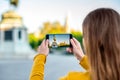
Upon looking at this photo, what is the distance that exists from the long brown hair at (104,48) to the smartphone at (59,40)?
0.15 metres

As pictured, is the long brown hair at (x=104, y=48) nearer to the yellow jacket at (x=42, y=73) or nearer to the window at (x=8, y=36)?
the yellow jacket at (x=42, y=73)

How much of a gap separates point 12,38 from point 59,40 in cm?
1306

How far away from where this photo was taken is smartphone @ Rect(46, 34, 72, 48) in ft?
3.33

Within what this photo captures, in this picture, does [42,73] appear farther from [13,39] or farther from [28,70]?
[13,39]

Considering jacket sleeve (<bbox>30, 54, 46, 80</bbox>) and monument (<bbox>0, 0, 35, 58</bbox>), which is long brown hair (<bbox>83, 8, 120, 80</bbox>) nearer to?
jacket sleeve (<bbox>30, 54, 46, 80</bbox>)

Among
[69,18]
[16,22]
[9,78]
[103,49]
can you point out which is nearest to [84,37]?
[103,49]

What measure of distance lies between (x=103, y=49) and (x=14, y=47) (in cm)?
1309

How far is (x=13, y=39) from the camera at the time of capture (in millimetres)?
13922

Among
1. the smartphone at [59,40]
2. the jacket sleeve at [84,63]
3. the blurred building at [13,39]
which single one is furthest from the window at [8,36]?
the jacket sleeve at [84,63]

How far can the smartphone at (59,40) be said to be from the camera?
3.33 ft

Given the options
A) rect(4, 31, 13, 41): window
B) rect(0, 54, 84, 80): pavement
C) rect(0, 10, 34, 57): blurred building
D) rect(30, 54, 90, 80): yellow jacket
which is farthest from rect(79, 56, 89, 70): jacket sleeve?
rect(4, 31, 13, 41): window

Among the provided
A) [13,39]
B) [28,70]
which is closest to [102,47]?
[28,70]

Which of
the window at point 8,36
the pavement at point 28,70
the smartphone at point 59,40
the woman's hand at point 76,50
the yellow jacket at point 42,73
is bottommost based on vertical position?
the pavement at point 28,70

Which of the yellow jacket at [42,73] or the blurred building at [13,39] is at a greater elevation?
the yellow jacket at [42,73]
